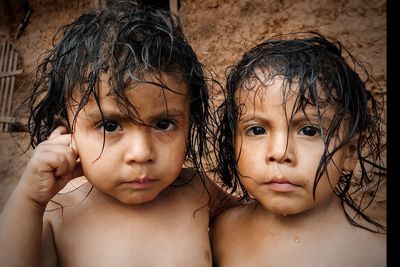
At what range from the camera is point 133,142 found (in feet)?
3.85

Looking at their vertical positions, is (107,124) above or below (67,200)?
above

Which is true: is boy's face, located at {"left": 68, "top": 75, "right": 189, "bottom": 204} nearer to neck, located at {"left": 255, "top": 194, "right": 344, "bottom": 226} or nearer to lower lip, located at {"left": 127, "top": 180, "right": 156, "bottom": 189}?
lower lip, located at {"left": 127, "top": 180, "right": 156, "bottom": 189}

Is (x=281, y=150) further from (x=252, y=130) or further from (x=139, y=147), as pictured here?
(x=139, y=147)

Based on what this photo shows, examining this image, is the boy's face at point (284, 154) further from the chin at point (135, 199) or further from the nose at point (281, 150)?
the chin at point (135, 199)

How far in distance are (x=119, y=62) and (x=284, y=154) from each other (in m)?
0.55

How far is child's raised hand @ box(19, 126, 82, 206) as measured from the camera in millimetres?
1184

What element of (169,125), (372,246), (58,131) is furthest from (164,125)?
(372,246)

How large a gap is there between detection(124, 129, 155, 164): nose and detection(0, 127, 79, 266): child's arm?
0.19 meters

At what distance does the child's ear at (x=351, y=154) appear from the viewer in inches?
50.6

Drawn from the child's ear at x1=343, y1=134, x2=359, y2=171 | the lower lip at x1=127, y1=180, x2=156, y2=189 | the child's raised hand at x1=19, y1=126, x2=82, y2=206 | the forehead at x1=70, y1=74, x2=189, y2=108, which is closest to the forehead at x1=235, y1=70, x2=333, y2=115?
the child's ear at x1=343, y1=134, x2=359, y2=171

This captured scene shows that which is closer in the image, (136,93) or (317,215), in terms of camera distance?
(136,93)

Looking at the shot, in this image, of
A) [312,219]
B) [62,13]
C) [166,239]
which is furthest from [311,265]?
[62,13]

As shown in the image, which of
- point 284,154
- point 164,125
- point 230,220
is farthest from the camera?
point 230,220
